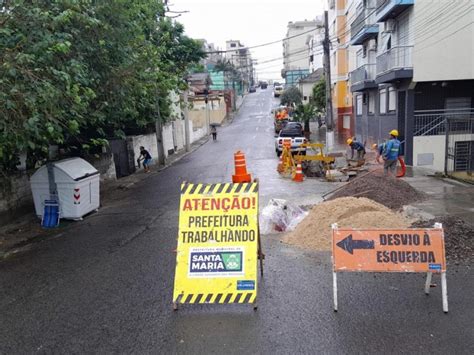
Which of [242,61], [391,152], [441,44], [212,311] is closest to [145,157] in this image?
[391,152]

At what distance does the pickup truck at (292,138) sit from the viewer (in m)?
24.0

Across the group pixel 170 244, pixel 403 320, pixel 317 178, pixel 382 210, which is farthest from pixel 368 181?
pixel 403 320

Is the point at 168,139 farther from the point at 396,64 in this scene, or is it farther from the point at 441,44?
the point at 441,44

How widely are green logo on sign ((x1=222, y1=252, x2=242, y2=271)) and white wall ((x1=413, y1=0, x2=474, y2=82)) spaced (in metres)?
17.2

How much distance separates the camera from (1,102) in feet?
24.1

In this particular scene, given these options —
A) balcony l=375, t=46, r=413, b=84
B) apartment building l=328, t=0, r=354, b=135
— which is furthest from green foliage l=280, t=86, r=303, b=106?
balcony l=375, t=46, r=413, b=84

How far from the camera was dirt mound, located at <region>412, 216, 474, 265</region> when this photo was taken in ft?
22.7

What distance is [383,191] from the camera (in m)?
11.4

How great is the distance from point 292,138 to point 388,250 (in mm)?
20315

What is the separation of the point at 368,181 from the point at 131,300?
8.25m

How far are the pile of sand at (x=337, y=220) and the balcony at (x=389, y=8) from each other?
1485 cm

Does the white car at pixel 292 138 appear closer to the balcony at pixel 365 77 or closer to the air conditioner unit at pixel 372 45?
the balcony at pixel 365 77

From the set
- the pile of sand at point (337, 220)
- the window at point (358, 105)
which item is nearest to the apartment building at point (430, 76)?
the window at point (358, 105)

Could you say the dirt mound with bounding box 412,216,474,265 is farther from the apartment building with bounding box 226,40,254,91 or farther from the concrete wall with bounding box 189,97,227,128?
the apartment building with bounding box 226,40,254,91
